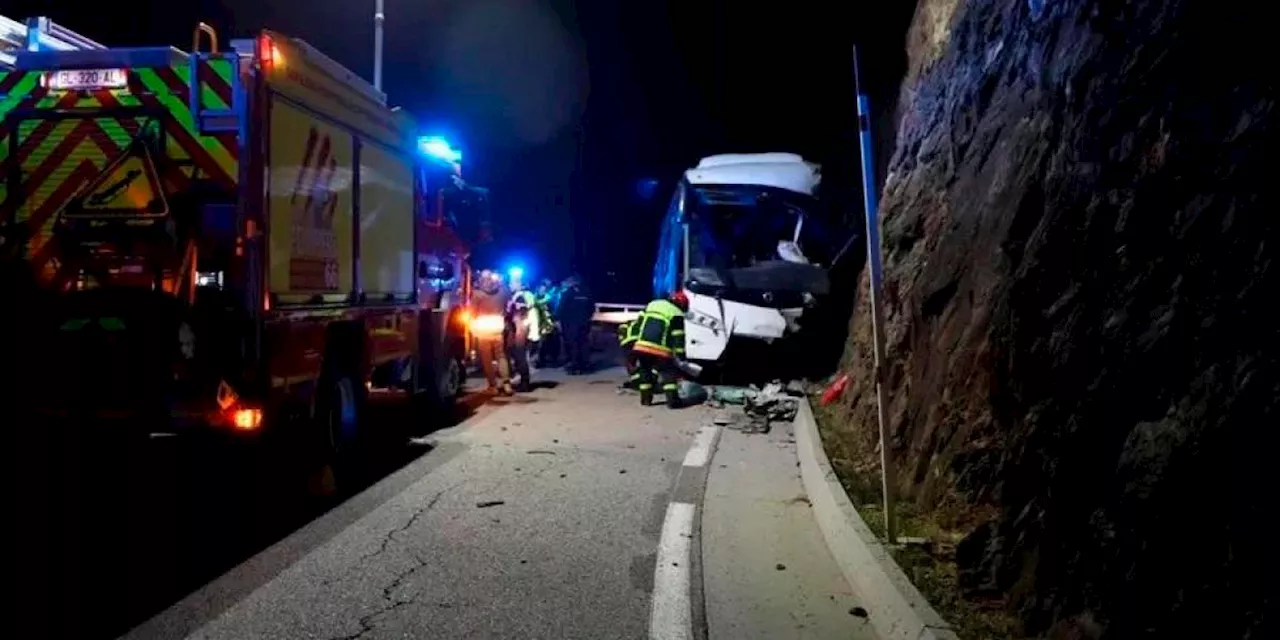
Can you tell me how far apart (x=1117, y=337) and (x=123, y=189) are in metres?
5.95

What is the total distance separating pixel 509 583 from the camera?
4.93 m

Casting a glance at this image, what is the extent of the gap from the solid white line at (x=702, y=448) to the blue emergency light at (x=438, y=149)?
4252 millimetres

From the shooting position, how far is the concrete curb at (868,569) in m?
3.92

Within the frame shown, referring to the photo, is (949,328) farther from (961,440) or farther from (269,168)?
(269,168)

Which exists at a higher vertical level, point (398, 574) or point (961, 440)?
point (961, 440)

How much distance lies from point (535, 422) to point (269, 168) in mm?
4948

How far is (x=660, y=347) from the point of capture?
11.5 meters

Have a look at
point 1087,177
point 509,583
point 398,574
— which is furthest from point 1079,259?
point 398,574

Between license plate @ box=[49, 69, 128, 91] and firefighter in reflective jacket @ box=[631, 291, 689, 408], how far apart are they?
22.1 ft

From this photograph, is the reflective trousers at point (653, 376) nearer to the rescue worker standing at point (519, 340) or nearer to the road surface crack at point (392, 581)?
the rescue worker standing at point (519, 340)

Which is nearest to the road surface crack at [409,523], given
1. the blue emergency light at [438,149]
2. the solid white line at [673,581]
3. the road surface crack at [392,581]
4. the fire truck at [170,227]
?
the road surface crack at [392,581]

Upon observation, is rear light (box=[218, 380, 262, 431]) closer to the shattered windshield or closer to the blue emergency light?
the blue emergency light

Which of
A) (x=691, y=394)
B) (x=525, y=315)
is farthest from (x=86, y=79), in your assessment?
(x=525, y=315)

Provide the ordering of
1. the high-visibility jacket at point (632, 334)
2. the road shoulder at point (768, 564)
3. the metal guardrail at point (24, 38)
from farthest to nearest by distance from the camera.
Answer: the high-visibility jacket at point (632, 334)
the metal guardrail at point (24, 38)
the road shoulder at point (768, 564)
